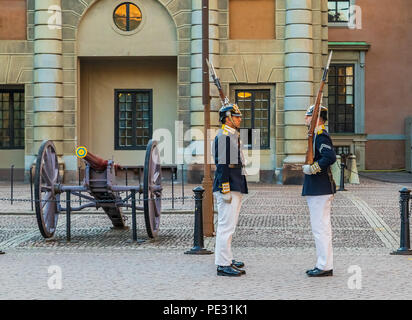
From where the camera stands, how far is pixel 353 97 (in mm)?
37000

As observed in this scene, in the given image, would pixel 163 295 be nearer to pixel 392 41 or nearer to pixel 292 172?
pixel 292 172

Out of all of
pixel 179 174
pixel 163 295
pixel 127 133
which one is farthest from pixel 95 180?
pixel 127 133

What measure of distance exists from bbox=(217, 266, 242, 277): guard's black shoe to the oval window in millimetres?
17725

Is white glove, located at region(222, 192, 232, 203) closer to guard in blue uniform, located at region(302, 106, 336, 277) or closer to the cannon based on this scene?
guard in blue uniform, located at region(302, 106, 336, 277)

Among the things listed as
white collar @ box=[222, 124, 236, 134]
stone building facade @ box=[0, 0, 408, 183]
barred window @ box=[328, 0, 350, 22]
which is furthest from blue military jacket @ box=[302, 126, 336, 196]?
barred window @ box=[328, 0, 350, 22]

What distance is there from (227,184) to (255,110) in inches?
669

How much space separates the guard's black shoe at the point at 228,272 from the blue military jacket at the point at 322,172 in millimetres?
1206

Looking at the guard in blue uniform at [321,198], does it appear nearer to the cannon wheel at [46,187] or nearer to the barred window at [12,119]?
the cannon wheel at [46,187]

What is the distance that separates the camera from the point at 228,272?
9.72 meters

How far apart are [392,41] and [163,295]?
30038 mm

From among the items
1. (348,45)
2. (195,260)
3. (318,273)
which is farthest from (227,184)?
(348,45)

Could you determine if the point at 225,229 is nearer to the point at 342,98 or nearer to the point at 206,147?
the point at 206,147

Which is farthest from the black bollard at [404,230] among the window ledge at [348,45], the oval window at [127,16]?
the window ledge at [348,45]

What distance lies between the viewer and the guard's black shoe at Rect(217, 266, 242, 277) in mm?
9711
